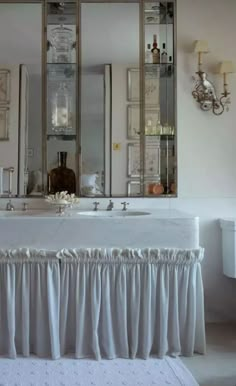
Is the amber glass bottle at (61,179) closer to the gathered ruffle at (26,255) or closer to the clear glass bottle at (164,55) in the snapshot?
the gathered ruffle at (26,255)

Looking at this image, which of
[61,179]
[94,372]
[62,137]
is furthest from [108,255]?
[62,137]

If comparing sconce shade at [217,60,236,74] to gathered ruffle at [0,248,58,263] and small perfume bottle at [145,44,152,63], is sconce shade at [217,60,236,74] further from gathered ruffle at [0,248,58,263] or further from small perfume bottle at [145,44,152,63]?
gathered ruffle at [0,248,58,263]

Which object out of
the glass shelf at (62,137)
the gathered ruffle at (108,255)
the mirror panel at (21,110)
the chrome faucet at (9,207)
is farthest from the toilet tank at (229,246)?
the chrome faucet at (9,207)

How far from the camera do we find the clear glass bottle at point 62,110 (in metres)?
3.02

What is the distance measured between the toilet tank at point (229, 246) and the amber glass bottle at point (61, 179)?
110 cm

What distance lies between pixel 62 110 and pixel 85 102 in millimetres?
175

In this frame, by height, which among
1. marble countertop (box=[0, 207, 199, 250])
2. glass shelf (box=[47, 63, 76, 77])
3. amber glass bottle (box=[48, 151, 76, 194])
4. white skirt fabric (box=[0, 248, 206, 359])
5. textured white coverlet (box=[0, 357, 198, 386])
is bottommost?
textured white coverlet (box=[0, 357, 198, 386])

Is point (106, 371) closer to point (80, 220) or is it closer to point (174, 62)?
point (80, 220)

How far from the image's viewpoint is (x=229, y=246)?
9.41 feet

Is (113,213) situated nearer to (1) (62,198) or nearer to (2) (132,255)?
(1) (62,198)

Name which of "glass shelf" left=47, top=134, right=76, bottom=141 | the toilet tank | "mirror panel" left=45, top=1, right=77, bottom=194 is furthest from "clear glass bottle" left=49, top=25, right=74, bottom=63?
the toilet tank

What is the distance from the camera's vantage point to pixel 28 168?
118 inches

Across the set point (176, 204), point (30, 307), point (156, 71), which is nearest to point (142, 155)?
point (176, 204)

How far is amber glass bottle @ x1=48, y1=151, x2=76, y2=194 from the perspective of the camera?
9.87ft
